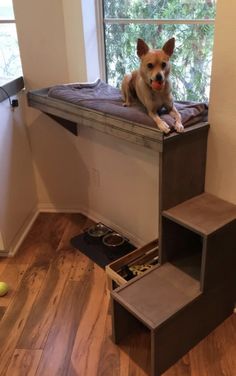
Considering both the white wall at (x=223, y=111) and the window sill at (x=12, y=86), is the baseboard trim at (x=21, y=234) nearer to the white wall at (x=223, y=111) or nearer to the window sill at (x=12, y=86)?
the window sill at (x=12, y=86)

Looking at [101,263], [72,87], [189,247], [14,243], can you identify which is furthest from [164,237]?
[14,243]

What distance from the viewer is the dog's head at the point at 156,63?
4.51 ft

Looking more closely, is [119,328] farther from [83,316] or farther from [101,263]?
[101,263]

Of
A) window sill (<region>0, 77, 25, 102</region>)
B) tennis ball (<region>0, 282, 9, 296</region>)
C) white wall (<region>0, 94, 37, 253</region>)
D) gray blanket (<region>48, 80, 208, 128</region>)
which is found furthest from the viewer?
white wall (<region>0, 94, 37, 253</region>)

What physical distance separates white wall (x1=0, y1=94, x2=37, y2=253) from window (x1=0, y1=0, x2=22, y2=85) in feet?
0.72

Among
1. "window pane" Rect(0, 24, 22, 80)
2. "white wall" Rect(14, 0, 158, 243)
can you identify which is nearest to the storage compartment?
"white wall" Rect(14, 0, 158, 243)

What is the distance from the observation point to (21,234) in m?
2.41

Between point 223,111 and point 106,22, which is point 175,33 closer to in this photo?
point 106,22

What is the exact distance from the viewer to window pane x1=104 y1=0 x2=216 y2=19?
173 cm

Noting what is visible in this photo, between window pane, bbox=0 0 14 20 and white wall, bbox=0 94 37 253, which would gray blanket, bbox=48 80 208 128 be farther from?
window pane, bbox=0 0 14 20

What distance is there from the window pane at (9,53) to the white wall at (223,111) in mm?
1452

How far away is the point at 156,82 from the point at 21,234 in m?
1.53

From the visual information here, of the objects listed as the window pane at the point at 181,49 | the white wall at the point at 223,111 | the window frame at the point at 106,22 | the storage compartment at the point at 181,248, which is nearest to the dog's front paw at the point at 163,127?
the white wall at the point at 223,111

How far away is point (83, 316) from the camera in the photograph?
1768 millimetres
